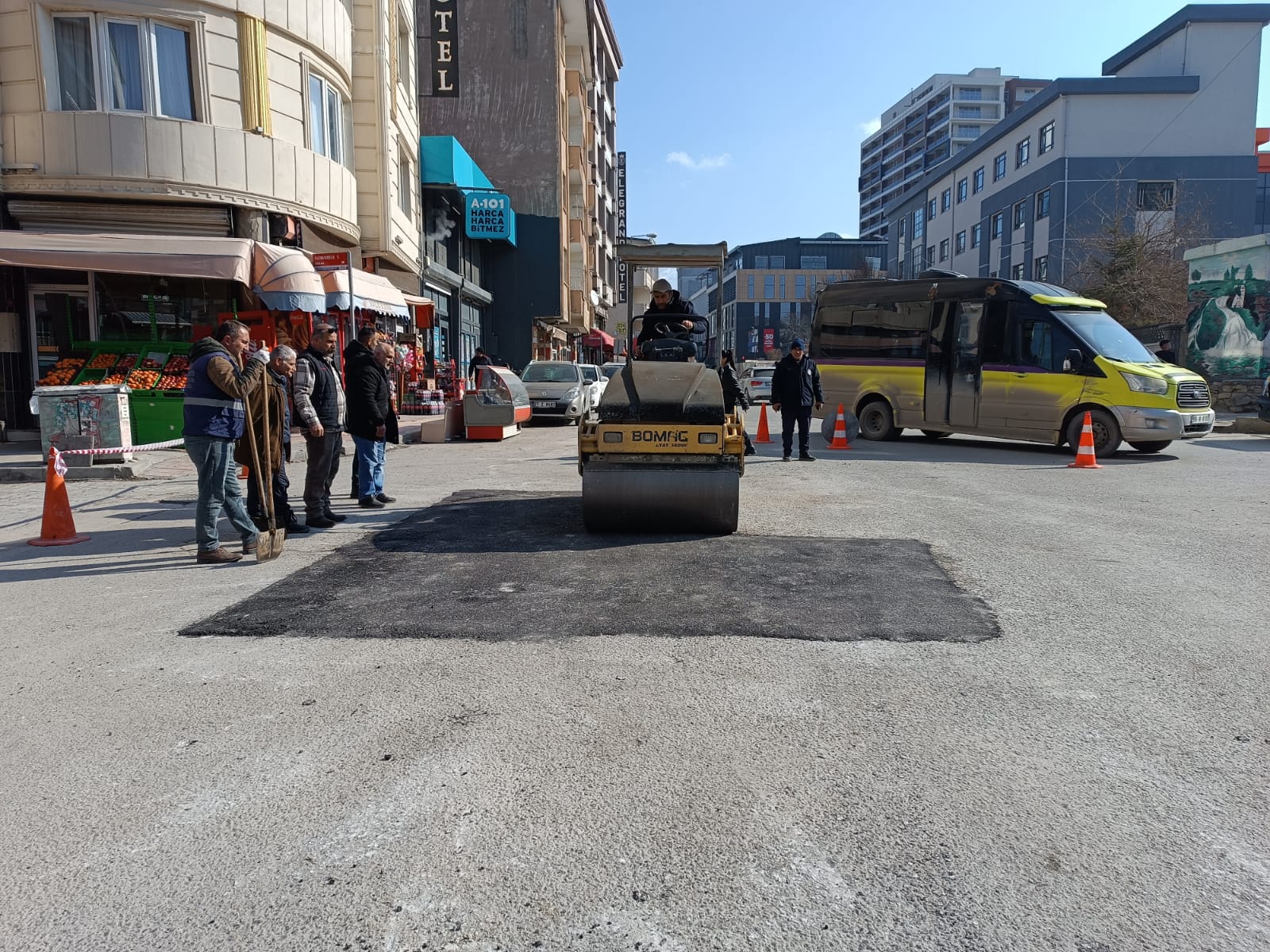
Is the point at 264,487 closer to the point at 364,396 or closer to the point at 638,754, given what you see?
the point at 364,396

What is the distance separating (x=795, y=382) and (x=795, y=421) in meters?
0.85

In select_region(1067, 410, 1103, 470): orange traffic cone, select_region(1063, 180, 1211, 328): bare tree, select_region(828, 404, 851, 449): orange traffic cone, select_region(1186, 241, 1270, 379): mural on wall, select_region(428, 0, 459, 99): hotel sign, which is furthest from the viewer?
select_region(1063, 180, 1211, 328): bare tree

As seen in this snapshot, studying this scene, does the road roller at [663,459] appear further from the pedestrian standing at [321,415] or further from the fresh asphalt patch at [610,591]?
the pedestrian standing at [321,415]

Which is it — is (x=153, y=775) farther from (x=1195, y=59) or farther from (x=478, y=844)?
(x=1195, y=59)

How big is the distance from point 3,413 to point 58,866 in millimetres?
16067

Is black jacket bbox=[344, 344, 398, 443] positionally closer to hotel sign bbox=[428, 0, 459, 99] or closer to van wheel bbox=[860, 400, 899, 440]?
van wheel bbox=[860, 400, 899, 440]

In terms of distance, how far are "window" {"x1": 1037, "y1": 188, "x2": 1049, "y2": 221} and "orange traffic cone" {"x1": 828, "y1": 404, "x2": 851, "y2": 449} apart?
4101cm

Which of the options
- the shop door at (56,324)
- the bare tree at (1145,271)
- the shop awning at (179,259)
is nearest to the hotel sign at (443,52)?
the shop door at (56,324)

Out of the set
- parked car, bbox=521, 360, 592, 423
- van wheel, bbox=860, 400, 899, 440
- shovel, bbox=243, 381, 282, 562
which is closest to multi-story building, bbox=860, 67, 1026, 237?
parked car, bbox=521, 360, 592, 423

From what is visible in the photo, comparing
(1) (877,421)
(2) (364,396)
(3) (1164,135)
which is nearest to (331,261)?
(2) (364,396)

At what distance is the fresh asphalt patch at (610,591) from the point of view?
4992 mm

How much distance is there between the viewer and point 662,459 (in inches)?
285

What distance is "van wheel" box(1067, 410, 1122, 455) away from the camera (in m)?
13.9

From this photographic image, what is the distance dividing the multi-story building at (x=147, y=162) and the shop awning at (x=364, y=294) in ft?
0.17
